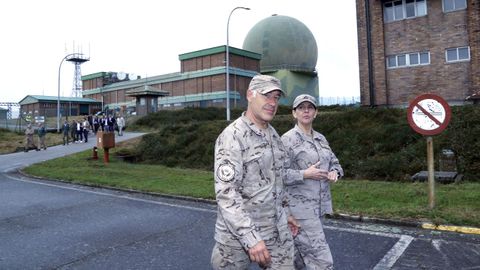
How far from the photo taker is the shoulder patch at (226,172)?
2545mm

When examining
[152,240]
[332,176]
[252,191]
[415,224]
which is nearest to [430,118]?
[415,224]

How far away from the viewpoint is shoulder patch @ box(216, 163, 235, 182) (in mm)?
2545

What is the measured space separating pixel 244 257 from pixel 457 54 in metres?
22.4

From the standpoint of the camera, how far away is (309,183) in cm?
371

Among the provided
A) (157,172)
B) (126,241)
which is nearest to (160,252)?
(126,241)

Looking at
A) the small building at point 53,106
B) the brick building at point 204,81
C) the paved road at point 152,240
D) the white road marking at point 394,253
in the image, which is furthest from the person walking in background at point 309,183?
the small building at point 53,106

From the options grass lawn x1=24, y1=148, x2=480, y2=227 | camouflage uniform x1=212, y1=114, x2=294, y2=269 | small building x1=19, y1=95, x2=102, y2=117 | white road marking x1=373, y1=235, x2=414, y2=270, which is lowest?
white road marking x1=373, y1=235, x2=414, y2=270

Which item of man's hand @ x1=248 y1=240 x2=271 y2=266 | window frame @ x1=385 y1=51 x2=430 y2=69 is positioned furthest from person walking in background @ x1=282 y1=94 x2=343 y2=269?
window frame @ x1=385 y1=51 x2=430 y2=69

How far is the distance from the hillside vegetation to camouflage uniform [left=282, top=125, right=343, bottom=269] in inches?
324

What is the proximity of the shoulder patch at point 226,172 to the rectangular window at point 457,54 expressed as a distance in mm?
22215

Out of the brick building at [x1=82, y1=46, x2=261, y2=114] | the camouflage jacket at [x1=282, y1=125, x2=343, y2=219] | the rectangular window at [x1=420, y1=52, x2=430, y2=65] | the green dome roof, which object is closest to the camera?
the camouflage jacket at [x1=282, y1=125, x2=343, y2=219]

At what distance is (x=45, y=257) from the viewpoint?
5.20m

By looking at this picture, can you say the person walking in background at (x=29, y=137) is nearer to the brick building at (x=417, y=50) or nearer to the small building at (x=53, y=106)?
the brick building at (x=417, y=50)

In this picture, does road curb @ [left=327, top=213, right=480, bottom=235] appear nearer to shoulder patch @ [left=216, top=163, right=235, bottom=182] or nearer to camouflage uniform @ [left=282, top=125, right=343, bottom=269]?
camouflage uniform @ [left=282, top=125, right=343, bottom=269]
